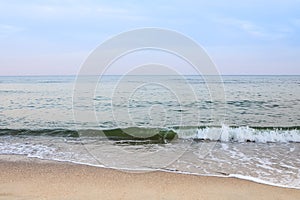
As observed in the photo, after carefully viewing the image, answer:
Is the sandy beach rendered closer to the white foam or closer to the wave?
the wave

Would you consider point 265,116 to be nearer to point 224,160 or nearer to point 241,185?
point 224,160

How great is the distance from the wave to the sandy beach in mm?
4636

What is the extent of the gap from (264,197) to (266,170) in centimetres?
187

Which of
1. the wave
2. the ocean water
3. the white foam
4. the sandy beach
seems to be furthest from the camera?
the wave

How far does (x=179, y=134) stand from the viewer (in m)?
11.6

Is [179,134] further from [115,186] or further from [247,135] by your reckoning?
[115,186]

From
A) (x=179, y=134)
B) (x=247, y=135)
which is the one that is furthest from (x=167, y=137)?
(x=247, y=135)

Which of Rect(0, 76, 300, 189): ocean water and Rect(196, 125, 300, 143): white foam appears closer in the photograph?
Rect(0, 76, 300, 189): ocean water

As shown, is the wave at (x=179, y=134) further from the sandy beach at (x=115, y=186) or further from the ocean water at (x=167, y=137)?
the sandy beach at (x=115, y=186)

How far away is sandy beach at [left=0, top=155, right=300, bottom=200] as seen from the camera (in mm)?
4695

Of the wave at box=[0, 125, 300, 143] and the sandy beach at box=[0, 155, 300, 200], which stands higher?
the sandy beach at box=[0, 155, 300, 200]

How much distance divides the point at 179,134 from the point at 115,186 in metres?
6.62

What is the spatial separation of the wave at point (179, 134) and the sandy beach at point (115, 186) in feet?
15.2

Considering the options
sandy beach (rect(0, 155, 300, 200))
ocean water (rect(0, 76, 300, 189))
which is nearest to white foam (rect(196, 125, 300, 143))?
ocean water (rect(0, 76, 300, 189))
